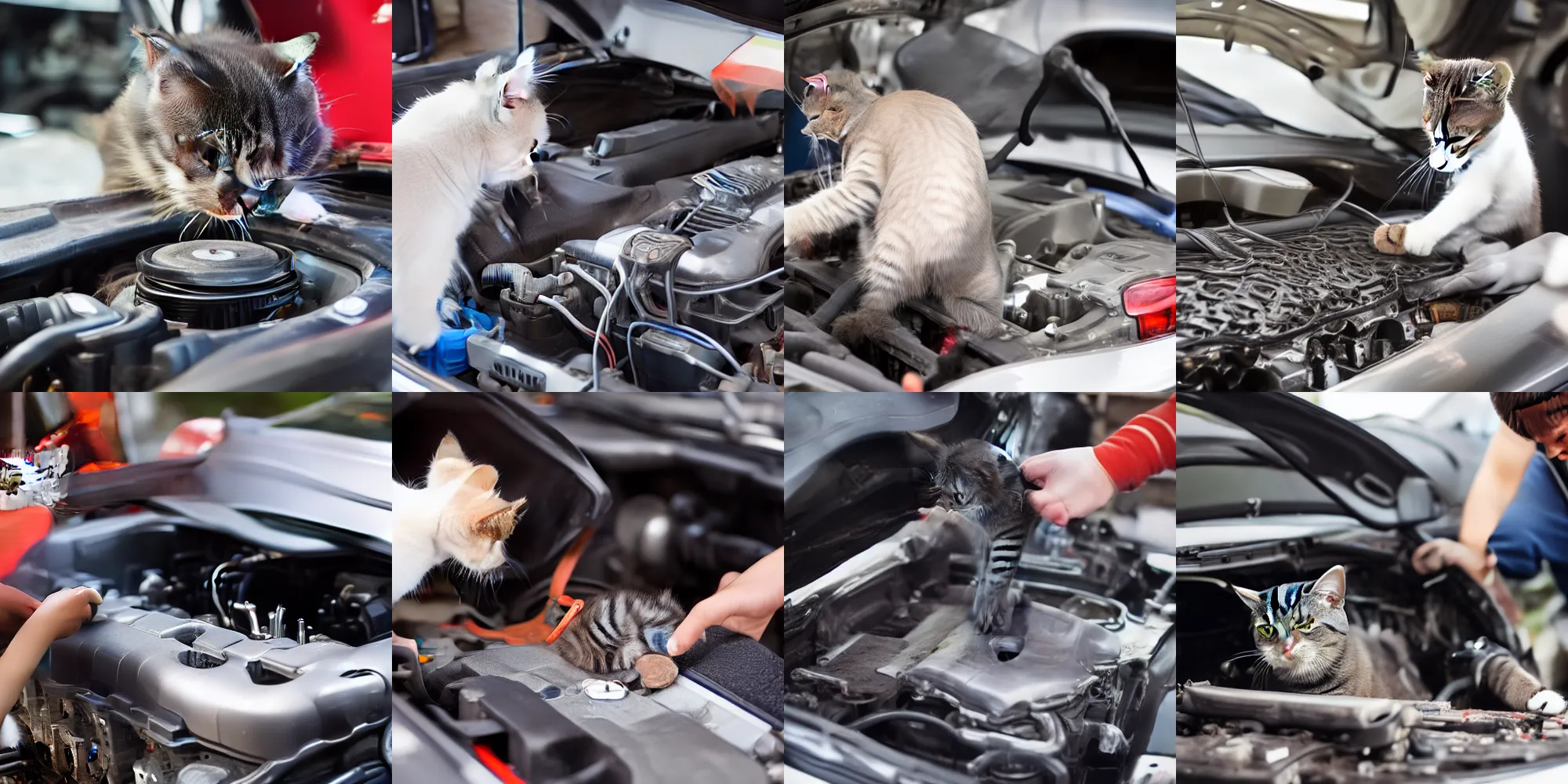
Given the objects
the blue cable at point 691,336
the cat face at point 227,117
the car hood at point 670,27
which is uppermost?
the car hood at point 670,27

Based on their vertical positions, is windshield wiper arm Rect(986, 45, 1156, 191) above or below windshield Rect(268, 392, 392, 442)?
above

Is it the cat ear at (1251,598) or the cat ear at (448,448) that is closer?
the cat ear at (1251,598)

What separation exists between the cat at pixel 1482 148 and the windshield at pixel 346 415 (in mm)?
2195

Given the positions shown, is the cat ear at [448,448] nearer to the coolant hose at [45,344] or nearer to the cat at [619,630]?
the cat at [619,630]

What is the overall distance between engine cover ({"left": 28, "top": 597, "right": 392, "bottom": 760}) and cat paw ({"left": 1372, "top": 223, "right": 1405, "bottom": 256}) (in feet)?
7.30

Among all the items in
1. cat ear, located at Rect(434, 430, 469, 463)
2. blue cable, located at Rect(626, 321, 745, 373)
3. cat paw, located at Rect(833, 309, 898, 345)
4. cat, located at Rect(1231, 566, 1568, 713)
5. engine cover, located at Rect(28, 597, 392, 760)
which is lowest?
engine cover, located at Rect(28, 597, 392, 760)

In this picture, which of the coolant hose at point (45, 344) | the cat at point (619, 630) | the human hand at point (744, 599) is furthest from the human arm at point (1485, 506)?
the coolant hose at point (45, 344)

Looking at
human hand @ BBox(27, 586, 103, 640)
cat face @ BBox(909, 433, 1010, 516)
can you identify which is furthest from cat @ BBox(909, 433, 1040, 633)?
→ human hand @ BBox(27, 586, 103, 640)

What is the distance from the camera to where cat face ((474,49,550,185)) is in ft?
6.59

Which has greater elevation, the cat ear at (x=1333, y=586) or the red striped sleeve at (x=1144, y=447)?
the red striped sleeve at (x=1144, y=447)

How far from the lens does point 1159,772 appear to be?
196 centimetres

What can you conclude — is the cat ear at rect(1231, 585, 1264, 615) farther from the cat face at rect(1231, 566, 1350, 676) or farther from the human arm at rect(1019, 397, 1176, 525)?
the human arm at rect(1019, 397, 1176, 525)

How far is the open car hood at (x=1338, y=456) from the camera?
76.1 inches

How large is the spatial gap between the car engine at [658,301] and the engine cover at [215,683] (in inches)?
27.3
